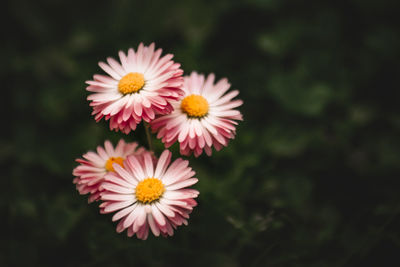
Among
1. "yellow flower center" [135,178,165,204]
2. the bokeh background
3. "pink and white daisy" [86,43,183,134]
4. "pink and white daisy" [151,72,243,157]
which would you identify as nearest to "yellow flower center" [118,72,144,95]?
"pink and white daisy" [86,43,183,134]

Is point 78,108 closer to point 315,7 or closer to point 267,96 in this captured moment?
point 267,96

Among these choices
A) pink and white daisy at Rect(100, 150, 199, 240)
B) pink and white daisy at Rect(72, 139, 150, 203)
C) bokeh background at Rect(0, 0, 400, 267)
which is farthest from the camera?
bokeh background at Rect(0, 0, 400, 267)

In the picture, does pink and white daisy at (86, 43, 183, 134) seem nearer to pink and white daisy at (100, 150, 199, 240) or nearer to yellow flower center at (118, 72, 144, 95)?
yellow flower center at (118, 72, 144, 95)

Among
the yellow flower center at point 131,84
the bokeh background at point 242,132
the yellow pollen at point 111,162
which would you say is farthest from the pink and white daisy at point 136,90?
the bokeh background at point 242,132

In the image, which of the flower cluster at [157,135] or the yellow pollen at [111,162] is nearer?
the flower cluster at [157,135]

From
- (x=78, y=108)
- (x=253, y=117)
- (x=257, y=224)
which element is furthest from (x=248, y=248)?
(x=78, y=108)

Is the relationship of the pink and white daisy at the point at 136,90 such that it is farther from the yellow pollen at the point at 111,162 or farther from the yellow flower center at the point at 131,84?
the yellow pollen at the point at 111,162

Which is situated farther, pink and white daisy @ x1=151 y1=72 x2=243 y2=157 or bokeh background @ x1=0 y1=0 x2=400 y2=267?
bokeh background @ x1=0 y1=0 x2=400 y2=267
